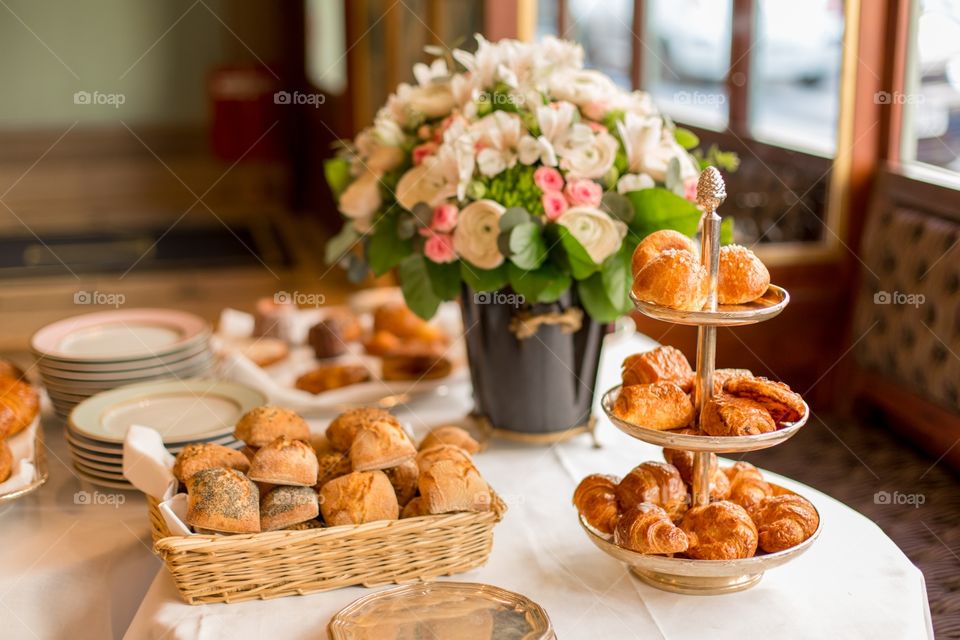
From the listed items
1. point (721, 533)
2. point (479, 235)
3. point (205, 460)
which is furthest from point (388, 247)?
point (721, 533)

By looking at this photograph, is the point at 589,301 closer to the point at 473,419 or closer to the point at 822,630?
the point at 473,419

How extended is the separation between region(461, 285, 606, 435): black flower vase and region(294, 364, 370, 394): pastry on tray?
294 millimetres

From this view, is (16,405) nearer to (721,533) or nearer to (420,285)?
(420,285)

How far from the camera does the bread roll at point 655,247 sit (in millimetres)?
1195

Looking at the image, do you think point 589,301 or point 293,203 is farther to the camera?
point 293,203

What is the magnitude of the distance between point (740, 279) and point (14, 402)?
4.01 ft

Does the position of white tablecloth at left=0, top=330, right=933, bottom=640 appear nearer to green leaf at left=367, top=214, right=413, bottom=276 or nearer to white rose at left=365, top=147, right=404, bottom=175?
green leaf at left=367, top=214, right=413, bottom=276

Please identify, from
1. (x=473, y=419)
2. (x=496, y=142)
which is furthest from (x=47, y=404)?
(x=496, y=142)

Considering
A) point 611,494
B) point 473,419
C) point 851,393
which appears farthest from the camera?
point 851,393

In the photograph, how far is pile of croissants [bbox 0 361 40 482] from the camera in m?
1.63

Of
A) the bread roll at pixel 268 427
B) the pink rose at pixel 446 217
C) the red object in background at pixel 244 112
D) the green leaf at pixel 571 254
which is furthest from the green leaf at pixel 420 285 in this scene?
the red object in background at pixel 244 112

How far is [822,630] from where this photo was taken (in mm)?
1126

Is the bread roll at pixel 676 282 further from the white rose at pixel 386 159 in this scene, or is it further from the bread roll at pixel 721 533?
the white rose at pixel 386 159

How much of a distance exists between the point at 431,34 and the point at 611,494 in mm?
3255
